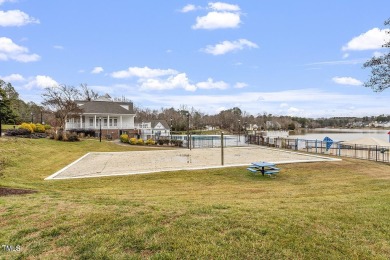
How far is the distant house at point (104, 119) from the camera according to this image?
39.2 metres

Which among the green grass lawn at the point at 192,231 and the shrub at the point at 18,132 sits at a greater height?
the shrub at the point at 18,132

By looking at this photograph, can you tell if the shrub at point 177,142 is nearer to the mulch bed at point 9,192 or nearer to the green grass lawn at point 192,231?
the mulch bed at point 9,192

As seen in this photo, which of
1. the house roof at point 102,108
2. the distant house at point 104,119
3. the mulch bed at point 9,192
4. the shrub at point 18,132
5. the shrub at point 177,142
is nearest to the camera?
the mulch bed at point 9,192

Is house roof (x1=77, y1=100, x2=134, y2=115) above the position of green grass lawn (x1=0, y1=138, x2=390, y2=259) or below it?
above


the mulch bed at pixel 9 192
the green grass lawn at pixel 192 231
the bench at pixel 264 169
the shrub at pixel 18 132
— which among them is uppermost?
the shrub at pixel 18 132

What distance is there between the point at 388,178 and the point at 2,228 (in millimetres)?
14261

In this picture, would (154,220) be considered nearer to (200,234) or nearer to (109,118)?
(200,234)

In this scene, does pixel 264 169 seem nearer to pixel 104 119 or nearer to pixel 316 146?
pixel 316 146

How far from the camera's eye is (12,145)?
1900 centimetres

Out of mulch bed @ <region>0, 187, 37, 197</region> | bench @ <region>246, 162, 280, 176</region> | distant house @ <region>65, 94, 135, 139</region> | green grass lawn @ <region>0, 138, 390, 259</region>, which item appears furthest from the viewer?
distant house @ <region>65, 94, 135, 139</region>

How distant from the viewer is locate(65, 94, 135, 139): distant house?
3922 cm

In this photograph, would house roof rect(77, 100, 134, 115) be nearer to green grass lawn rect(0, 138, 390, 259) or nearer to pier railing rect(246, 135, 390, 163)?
pier railing rect(246, 135, 390, 163)

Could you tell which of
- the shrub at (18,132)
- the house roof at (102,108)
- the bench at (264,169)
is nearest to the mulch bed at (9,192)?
the bench at (264,169)

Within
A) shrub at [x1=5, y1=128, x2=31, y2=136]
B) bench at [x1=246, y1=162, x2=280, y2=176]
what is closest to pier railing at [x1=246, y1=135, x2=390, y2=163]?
bench at [x1=246, y1=162, x2=280, y2=176]
